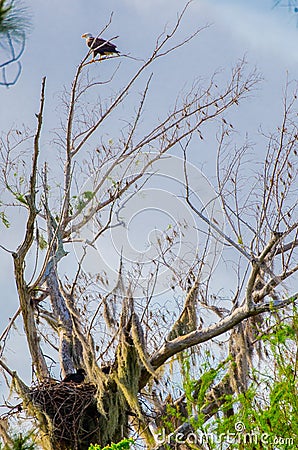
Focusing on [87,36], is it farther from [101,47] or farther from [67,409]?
[67,409]

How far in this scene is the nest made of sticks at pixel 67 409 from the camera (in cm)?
622

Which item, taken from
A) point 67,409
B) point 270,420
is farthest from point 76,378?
point 270,420

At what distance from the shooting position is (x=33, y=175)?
5891 mm

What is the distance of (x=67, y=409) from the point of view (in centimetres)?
631

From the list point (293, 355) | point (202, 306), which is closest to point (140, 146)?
point (202, 306)

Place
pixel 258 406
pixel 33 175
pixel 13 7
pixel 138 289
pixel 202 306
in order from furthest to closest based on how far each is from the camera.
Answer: pixel 202 306 < pixel 138 289 < pixel 33 175 < pixel 258 406 < pixel 13 7

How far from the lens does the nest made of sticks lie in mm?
6223

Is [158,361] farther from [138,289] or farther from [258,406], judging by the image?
[258,406]

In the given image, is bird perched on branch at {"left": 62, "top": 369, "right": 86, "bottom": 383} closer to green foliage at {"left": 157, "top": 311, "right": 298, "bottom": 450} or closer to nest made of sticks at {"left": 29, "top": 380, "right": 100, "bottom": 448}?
nest made of sticks at {"left": 29, "top": 380, "right": 100, "bottom": 448}

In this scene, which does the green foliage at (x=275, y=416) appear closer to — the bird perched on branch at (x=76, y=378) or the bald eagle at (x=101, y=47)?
the bird perched on branch at (x=76, y=378)

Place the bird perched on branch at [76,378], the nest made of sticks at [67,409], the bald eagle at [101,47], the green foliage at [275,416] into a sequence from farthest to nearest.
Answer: the bald eagle at [101,47]
the bird perched on branch at [76,378]
the nest made of sticks at [67,409]
the green foliage at [275,416]

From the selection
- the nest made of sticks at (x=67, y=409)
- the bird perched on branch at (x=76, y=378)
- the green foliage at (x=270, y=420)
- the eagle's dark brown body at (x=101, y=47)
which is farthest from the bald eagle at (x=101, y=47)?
the green foliage at (x=270, y=420)

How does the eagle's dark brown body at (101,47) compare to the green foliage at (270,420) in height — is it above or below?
above

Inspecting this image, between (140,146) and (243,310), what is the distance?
3350 mm
